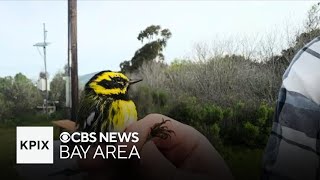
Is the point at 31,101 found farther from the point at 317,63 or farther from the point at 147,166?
the point at 317,63

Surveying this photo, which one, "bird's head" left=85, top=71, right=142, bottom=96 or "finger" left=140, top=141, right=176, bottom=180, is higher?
"bird's head" left=85, top=71, right=142, bottom=96

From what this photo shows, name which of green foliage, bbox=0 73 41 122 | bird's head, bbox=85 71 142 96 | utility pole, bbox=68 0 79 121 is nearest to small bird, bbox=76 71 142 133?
bird's head, bbox=85 71 142 96

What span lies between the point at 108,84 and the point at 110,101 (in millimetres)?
21

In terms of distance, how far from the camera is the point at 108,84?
1.56 ft

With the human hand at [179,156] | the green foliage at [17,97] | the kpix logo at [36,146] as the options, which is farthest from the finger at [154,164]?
the green foliage at [17,97]

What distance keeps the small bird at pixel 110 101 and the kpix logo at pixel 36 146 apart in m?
0.13

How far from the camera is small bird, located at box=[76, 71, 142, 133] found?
1.56 feet

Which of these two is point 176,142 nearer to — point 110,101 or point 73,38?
point 110,101

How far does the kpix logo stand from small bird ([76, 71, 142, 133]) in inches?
5.1

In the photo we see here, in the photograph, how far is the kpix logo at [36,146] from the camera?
590 mm

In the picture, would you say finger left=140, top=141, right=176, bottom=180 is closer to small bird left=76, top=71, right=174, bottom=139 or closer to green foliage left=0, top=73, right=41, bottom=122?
small bird left=76, top=71, right=174, bottom=139

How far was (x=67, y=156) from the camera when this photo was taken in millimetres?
555

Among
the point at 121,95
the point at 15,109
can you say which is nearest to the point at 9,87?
the point at 15,109

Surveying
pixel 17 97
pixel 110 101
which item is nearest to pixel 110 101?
pixel 110 101
